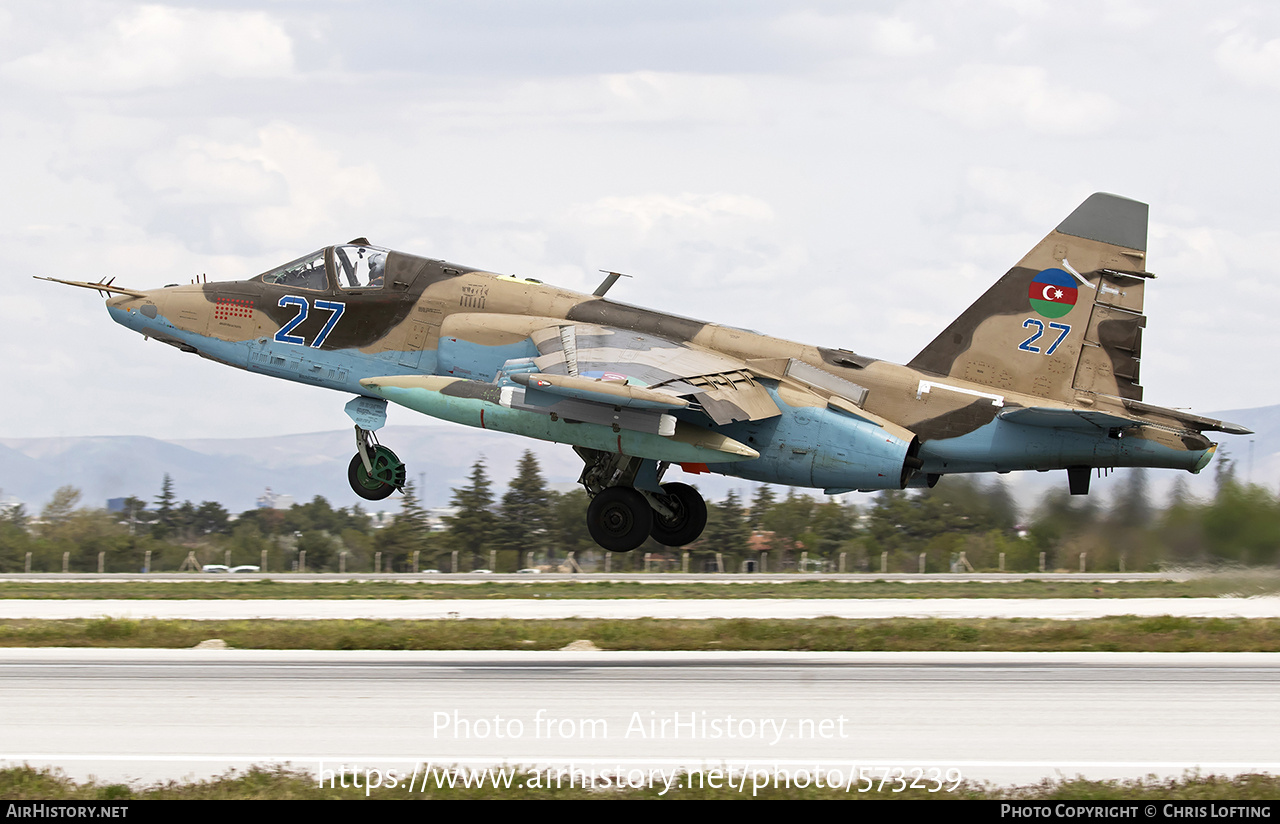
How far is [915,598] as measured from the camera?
26797 millimetres

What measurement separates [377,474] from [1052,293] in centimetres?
1216

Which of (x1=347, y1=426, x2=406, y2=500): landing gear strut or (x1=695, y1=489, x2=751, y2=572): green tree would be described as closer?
(x1=347, y1=426, x2=406, y2=500): landing gear strut

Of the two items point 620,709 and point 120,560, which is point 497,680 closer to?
point 620,709

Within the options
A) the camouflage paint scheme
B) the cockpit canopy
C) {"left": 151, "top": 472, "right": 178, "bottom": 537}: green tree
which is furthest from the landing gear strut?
{"left": 151, "top": 472, "right": 178, "bottom": 537}: green tree

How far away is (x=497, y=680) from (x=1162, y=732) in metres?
6.78

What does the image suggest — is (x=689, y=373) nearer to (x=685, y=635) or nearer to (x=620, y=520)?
(x=620, y=520)

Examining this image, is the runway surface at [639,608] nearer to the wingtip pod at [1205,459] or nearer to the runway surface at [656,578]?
the wingtip pod at [1205,459]

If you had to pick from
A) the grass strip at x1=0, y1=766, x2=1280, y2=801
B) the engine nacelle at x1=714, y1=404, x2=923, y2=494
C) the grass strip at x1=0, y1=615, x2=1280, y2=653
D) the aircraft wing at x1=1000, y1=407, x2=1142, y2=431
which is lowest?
the grass strip at x1=0, y1=766, x2=1280, y2=801

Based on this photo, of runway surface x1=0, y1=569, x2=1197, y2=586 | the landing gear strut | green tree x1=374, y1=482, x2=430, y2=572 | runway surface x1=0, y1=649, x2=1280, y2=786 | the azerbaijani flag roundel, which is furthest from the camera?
Answer: green tree x1=374, y1=482, x2=430, y2=572

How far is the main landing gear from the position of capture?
73.8 ft

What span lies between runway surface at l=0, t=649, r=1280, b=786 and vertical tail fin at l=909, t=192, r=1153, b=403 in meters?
6.68

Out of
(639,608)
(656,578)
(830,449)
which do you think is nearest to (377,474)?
(639,608)

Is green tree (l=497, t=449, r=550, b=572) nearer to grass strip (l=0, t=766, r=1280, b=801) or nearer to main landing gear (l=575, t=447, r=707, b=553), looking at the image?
main landing gear (l=575, t=447, r=707, b=553)
